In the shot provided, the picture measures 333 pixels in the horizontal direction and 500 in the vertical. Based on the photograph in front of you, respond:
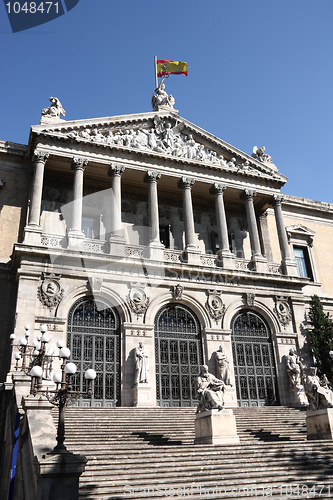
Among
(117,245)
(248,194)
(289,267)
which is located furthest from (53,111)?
(289,267)

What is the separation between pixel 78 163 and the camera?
21406 millimetres

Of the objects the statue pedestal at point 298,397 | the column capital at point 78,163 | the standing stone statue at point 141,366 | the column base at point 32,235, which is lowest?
the statue pedestal at point 298,397

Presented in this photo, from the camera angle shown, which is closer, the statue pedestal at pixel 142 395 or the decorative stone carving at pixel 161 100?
the statue pedestal at pixel 142 395

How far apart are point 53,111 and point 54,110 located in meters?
0.09

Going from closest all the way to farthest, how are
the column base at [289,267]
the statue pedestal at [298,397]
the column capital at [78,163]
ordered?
the statue pedestal at [298,397] < the column capital at [78,163] < the column base at [289,267]

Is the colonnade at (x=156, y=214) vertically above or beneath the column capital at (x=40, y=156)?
beneath

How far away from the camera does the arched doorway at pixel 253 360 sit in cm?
2069

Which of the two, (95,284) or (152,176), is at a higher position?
(152,176)

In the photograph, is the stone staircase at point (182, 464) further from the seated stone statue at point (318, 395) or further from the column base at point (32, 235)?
the column base at point (32, 235)

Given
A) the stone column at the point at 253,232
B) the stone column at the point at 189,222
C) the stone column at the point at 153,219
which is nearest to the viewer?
the stone column at the point at 153,219

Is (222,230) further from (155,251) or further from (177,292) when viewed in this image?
(177,292)

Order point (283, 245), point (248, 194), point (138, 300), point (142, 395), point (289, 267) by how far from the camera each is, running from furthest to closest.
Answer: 1. point (248, 194)
2. point (283, 245)
3. point (289, 267)
4. point (138, 300)
5. point (142, 395)

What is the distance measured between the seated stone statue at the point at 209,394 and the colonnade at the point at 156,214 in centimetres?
806

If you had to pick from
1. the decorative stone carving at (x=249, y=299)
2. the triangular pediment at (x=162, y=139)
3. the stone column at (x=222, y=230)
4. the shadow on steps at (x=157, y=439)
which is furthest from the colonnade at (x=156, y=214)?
the shadow on steps at (x=157, y=439)
